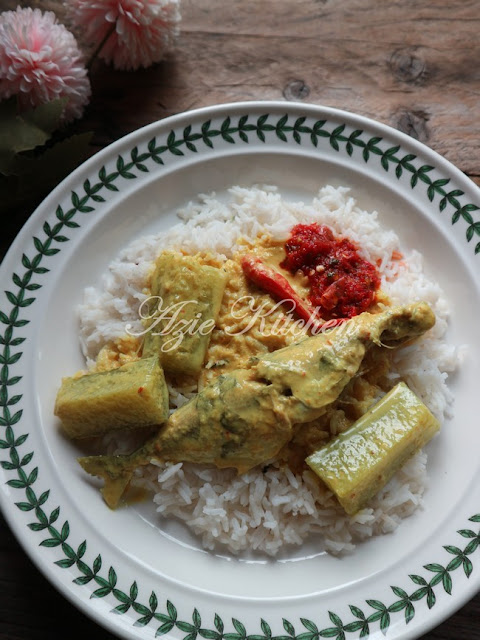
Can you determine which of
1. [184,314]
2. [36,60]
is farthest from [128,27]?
[184,314]

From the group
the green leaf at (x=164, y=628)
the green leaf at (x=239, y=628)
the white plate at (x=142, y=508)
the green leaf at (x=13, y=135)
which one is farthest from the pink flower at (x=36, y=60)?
the green leaf at (x=239, y=628)

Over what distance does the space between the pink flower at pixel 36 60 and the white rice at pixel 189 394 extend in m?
1.21

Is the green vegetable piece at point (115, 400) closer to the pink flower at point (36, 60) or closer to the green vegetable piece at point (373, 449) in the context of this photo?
the green vegetable piece at point (373, 449)

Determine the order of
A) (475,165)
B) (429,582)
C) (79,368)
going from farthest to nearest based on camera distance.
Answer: (475,165)
(79,368)
(429,582)

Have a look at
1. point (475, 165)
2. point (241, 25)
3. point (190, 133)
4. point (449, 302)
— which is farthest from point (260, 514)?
point (241, 25)

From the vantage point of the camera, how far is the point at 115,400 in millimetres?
3367

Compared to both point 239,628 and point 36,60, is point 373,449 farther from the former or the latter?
point 36,60

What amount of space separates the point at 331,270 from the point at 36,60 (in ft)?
7.92

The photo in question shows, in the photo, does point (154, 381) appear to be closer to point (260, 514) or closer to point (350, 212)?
point (260, 514)

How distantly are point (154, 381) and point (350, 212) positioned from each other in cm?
181

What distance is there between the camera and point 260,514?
3.58m

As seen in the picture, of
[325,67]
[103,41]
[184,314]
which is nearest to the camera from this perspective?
[184,314]

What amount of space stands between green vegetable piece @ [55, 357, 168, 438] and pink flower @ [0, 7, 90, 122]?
205 cm

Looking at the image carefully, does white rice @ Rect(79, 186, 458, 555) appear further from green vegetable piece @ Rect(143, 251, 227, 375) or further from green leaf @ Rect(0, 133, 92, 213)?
green leaf @ Rect(0, 133, 92, 213)
